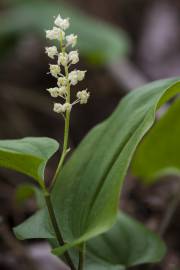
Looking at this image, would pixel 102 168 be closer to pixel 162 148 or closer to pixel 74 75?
pixel 74 75

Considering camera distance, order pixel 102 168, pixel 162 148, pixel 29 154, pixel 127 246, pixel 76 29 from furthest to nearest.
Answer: pixel 76 29 → pixel 162 148 → pixel 127 246 → pixel 102 168 → pixel 29 154

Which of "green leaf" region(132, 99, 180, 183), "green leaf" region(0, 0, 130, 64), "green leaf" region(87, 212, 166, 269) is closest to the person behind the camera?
"green leaf" region(87, 212, 166, 269)

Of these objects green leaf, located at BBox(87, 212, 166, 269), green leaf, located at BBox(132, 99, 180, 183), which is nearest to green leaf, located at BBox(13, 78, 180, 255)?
green leaf, located at BBox(87, 212, 166, 269)

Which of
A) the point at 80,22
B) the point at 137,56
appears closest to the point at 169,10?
the point at 137,56

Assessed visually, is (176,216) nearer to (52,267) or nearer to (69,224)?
(52,267)

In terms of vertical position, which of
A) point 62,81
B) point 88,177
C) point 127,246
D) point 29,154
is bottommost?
point 127,246

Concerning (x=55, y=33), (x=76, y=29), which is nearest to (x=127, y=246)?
(x=55, y=33)

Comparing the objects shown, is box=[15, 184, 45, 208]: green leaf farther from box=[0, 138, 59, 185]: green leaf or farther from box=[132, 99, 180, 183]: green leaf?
box=[132, 99, 180, 183]: green leaf
